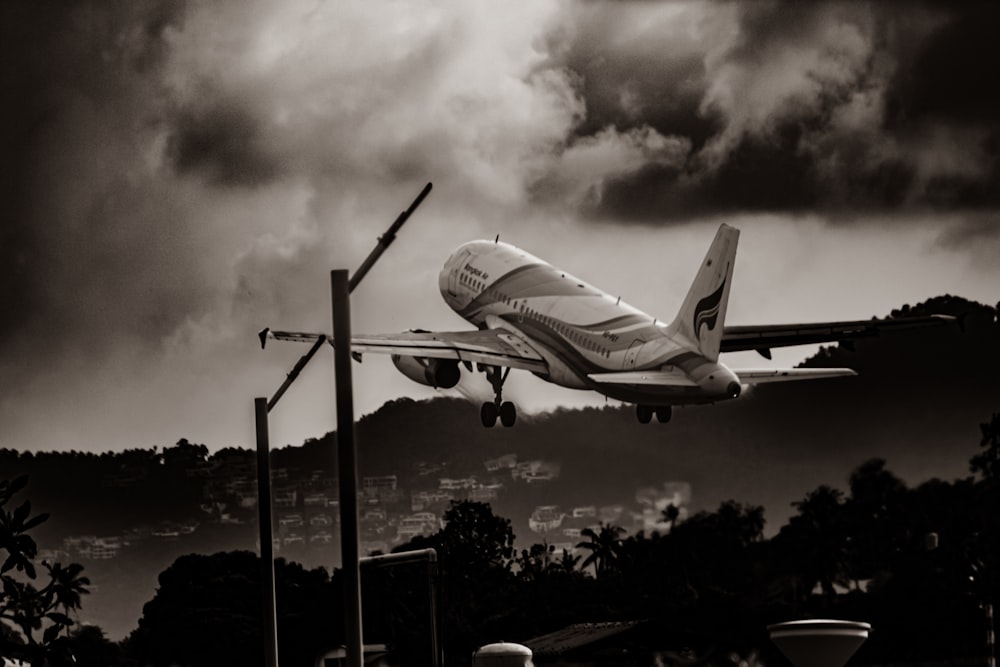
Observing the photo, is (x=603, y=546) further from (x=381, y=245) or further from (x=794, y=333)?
(x=381, y=245)

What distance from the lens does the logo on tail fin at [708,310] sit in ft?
314

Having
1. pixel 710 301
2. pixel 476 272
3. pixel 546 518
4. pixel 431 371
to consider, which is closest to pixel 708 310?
pixel 710 301

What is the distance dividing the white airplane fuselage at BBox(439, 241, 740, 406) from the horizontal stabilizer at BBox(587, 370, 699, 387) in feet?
0.45

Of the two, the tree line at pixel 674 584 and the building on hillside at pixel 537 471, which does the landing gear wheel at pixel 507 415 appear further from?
the building on hillside at pixel 537 471

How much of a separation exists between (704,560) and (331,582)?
2709 cm

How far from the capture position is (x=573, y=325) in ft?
355

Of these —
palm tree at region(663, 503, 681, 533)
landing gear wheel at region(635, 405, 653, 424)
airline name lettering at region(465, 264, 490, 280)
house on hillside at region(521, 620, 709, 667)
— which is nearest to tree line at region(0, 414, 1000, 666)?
palm tree at region(663, 503, 681, 533)

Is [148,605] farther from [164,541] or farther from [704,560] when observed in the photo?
[704,560]

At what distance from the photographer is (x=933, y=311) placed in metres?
162

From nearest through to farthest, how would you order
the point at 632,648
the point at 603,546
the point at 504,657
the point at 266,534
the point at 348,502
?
the point at 348,502 → the point at 504,657 → the point at 266,534 → the point at 632,648 → the point at 603,546

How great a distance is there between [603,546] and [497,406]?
85.7 ft

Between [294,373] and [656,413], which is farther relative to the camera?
[656,413]

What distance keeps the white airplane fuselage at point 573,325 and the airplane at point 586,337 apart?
0.07 metres

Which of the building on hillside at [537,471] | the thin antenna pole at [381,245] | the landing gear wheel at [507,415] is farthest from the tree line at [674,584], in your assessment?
the thin antenna pole at [381,245]
